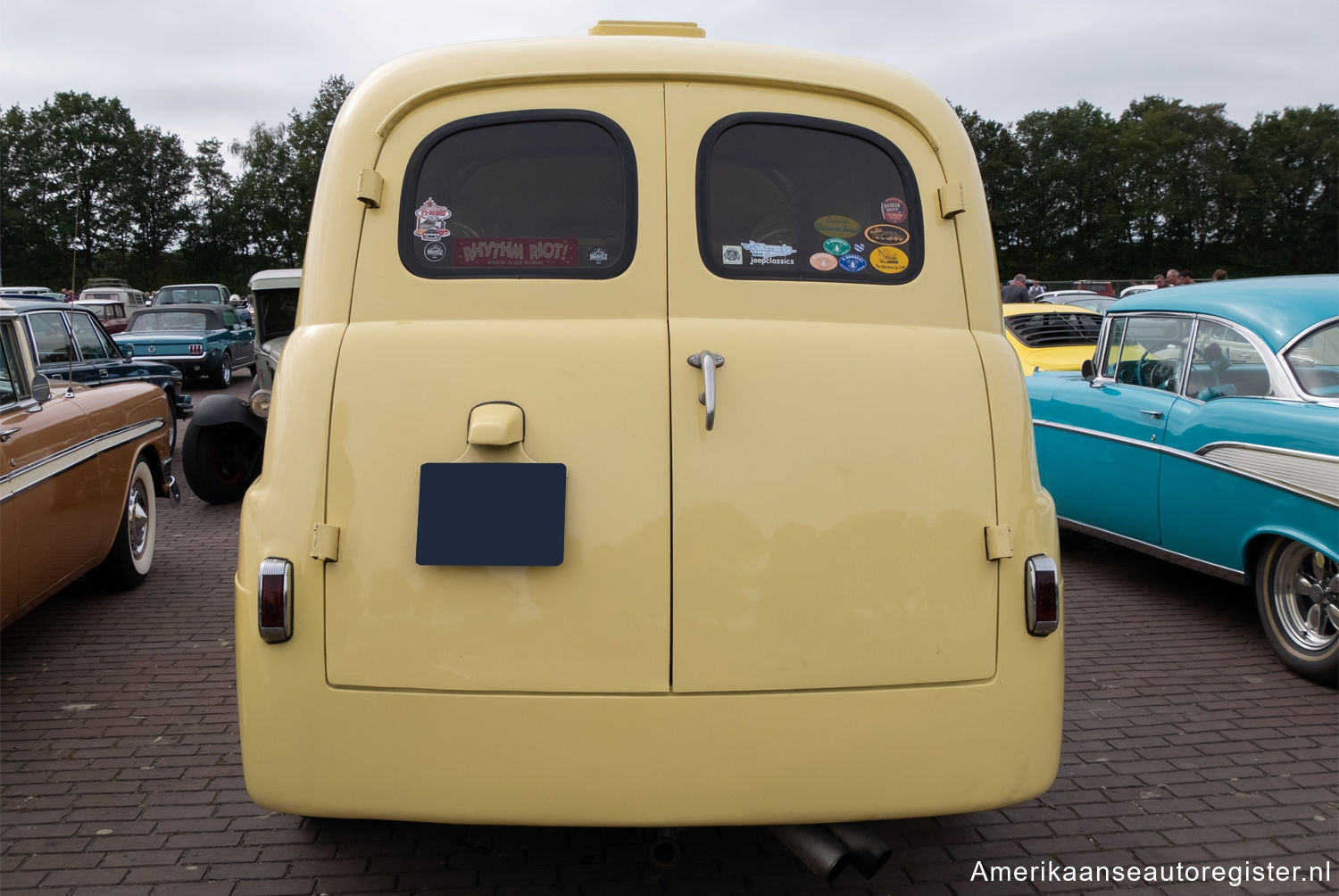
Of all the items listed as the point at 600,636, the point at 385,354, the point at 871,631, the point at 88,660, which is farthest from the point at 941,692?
the point at 88,660

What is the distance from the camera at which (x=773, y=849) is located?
317 centimetres

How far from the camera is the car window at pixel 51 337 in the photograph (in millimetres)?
8258

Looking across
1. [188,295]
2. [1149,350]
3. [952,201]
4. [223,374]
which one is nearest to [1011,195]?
[188,295]

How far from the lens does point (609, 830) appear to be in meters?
3.26

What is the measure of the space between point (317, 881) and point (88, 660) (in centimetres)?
276

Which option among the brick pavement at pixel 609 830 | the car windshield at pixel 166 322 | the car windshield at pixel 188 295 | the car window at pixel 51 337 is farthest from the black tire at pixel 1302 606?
the car windshield at pixel 188 295

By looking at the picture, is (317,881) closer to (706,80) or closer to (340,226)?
(340,226)

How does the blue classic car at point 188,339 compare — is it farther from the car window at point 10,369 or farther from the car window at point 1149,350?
the car window at point 1149,350

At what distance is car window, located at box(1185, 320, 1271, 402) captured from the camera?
16.8ft

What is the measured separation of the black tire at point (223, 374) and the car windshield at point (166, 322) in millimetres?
741

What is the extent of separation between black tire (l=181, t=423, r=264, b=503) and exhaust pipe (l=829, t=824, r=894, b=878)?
7476 mm

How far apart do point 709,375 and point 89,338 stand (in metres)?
9.04

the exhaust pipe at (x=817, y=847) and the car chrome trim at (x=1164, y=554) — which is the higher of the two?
the car chrome trim at (x=1164, y=554)

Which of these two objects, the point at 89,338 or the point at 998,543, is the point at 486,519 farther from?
the point at 89,338
